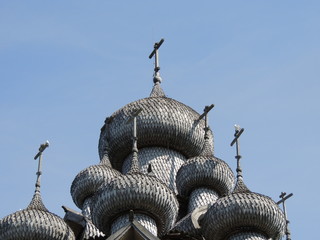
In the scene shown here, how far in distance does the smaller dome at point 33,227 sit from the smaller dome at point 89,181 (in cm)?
309

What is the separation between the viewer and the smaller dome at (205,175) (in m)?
24.8

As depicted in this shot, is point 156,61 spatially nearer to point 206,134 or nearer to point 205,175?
point 206,134

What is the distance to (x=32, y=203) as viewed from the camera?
74.6 feet

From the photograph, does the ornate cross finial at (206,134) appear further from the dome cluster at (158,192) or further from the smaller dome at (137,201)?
the smaller dome at (137,201)

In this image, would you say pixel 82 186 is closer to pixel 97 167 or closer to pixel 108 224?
pixel 97 167

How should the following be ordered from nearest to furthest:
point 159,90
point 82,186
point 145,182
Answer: point 145,182
point 82,186
point 159,90

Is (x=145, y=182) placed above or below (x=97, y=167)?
below

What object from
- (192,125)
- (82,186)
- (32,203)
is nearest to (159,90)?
(192,125)

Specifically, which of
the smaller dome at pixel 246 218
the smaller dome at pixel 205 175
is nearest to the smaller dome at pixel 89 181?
the smaller dome at pixel 205 175

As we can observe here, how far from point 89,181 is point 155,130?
1.92 m

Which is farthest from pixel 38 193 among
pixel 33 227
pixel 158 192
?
pixel 158 192

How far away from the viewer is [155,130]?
86.3ft

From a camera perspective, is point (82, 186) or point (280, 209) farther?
point (82, 186)

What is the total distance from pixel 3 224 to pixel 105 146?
16.1 ft
